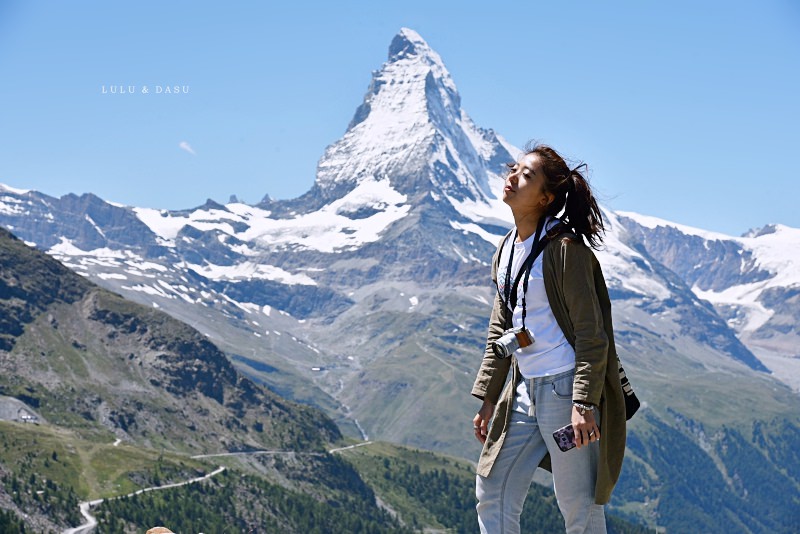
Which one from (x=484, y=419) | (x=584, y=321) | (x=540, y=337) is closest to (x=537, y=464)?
(x=484, y=419)

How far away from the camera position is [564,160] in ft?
44.7

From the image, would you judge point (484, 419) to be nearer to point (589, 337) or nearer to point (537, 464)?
point (537, 464)

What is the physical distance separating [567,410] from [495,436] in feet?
4.01

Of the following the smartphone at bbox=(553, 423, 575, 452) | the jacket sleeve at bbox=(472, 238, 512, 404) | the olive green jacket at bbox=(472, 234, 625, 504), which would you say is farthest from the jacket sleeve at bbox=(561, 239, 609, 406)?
the jacket sleeve at bbox=(472, 238, 512, 404)

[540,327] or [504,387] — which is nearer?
[540,327]

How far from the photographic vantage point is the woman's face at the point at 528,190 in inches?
533

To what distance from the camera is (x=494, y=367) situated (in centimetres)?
1384

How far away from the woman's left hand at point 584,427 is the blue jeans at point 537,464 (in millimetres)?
366

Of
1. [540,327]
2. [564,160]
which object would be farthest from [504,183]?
[540,327]

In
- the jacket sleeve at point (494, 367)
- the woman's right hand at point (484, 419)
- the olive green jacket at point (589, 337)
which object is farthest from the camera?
the woman's right hand at point (484, 419)

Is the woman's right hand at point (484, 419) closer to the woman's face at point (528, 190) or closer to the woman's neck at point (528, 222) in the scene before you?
the woman's neck at point (528, 222)

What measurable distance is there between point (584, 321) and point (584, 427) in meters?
1.27

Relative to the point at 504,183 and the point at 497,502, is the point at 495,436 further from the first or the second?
the point at 504,183

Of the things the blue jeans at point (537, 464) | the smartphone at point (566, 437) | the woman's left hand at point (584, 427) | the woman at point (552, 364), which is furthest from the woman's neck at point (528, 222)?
the smartphone at point (566, 437)
